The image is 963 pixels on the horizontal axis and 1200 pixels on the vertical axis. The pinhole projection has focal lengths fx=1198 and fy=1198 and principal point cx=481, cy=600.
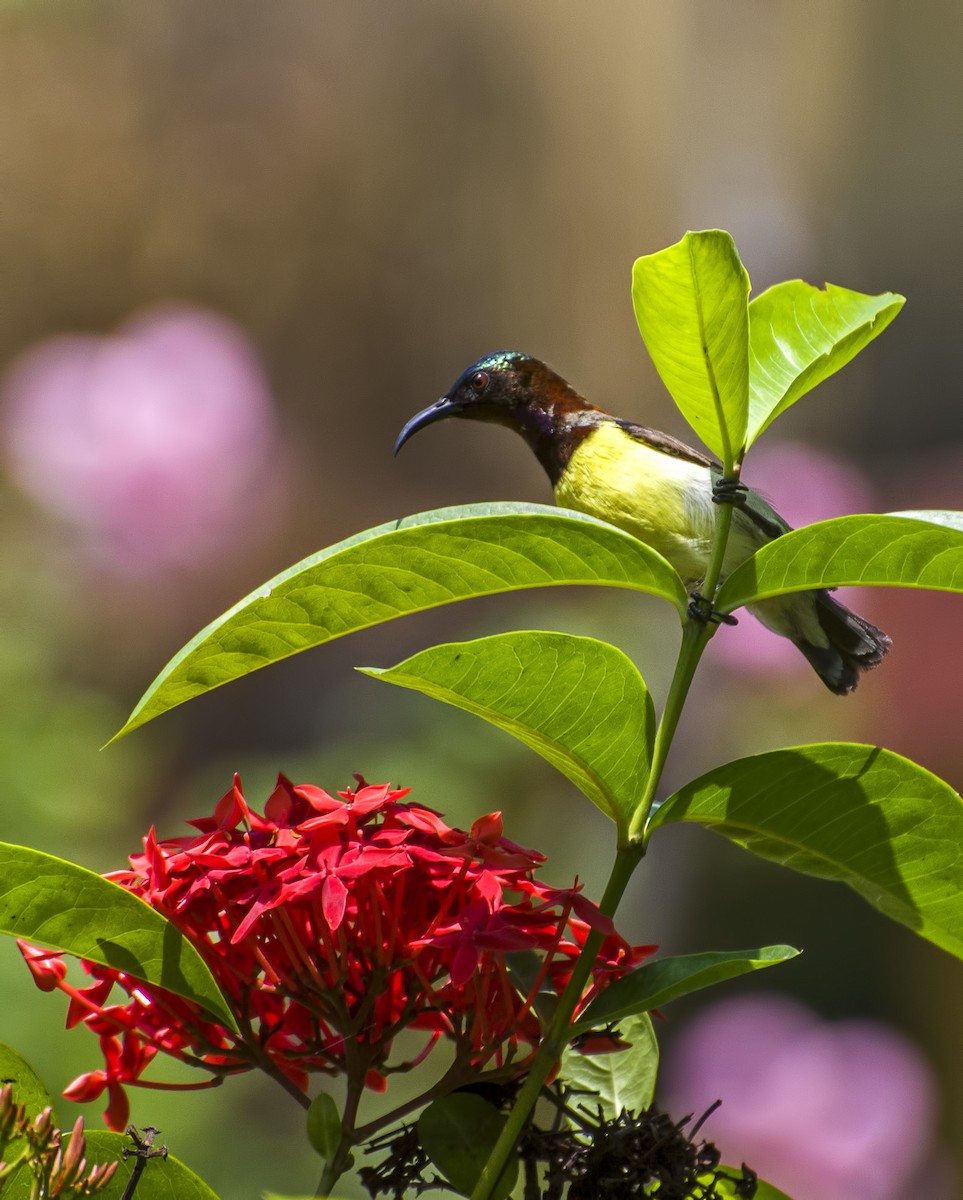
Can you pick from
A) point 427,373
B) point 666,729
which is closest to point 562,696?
point 666,729

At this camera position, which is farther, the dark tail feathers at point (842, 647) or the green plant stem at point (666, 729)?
the dark tail feathers at point (842, 647)

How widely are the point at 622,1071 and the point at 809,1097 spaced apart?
180cm

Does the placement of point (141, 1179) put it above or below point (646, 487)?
below

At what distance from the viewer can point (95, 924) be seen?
1.24 ft

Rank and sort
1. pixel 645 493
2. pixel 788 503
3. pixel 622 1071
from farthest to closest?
pixel 788 503
pixel 645 493
pixel 622 1071

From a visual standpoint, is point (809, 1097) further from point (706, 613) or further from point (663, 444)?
point (706, 613)

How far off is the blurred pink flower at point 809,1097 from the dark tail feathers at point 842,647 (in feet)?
3.96

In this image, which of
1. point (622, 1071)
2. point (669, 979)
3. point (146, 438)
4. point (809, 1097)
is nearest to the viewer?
point (669, 979)

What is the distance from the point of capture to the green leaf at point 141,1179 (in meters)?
0.41

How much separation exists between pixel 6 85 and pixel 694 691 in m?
1.96

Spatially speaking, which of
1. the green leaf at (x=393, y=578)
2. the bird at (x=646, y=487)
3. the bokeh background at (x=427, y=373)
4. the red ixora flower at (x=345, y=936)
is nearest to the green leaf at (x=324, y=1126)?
the red ixora flower at (x=345, y=936)

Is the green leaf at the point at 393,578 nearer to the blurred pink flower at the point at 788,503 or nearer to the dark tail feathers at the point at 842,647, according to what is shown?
the dark tail feathers at the point at 842,647

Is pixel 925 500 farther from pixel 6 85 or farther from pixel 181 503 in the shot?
pixel 6 85

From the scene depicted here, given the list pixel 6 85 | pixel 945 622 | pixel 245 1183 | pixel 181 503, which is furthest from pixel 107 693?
pixel 945 622
